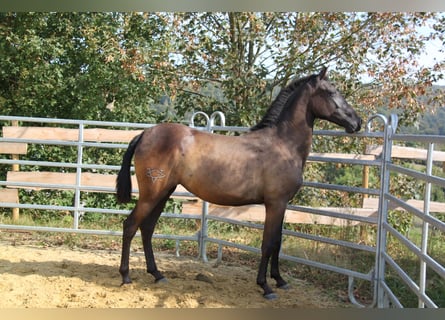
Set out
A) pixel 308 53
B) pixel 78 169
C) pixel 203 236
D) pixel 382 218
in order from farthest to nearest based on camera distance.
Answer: pixel 308 53, pixel 78 169, pixel 203 236, pixel 382 218

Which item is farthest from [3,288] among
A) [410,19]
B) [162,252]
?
[410,19]

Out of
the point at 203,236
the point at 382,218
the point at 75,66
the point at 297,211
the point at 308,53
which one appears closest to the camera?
the point at 382,218

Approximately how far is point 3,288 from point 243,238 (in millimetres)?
2741

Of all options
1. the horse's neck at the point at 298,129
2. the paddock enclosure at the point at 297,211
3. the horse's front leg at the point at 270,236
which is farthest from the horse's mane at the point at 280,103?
the horse's front leg at the point at 270,236

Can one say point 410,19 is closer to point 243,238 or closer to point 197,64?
point 197,64

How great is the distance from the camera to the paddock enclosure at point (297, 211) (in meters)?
3.60

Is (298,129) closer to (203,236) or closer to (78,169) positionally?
(203,236)

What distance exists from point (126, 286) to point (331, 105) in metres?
2.26

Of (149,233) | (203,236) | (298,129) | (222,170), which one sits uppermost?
(298,129)

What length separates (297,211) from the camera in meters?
4.89

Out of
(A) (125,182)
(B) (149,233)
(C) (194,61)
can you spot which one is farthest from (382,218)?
(C) (194,61)

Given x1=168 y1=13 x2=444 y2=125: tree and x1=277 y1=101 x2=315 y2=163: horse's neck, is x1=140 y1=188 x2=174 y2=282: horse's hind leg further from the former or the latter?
x1=168 y1=13 x2=444 y2=125: tree

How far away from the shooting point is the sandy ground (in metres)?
3.54

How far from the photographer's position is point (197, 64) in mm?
7012
